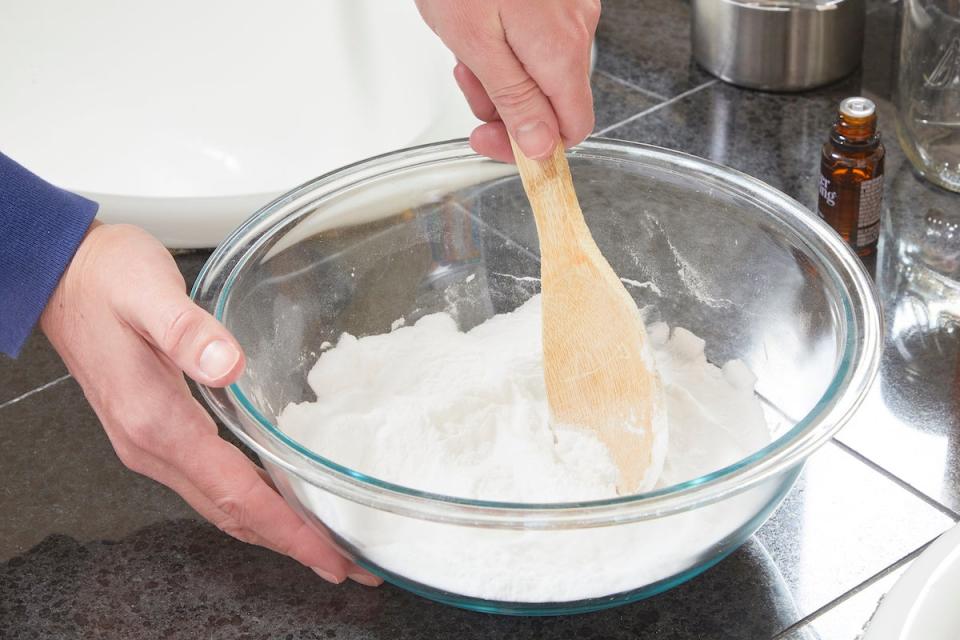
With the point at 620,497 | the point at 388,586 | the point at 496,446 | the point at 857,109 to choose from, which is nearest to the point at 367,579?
the point at 388,586

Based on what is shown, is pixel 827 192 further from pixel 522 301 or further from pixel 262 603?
pixel 262 603

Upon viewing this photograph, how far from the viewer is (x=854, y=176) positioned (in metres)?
0.98

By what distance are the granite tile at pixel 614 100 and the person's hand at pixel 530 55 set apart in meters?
0.50

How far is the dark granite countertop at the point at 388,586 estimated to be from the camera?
72 cm

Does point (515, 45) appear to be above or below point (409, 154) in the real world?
above

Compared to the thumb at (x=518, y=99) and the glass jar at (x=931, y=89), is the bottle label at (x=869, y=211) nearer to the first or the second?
the glass jar at (x=931, y=89)

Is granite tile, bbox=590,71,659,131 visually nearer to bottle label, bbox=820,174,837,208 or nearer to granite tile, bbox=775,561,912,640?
bottle label, bbox=820,174,837,208

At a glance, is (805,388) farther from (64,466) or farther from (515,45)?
(64,466)

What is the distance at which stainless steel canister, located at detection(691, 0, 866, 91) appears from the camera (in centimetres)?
115

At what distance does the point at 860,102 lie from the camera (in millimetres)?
Result: 964

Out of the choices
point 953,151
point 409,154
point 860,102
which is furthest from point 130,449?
point 953,151

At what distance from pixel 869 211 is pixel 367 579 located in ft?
1.82

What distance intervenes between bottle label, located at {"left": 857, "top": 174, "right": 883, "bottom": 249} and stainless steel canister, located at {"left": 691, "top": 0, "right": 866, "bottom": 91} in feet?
0.86

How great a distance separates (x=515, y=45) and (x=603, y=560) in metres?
0.31
